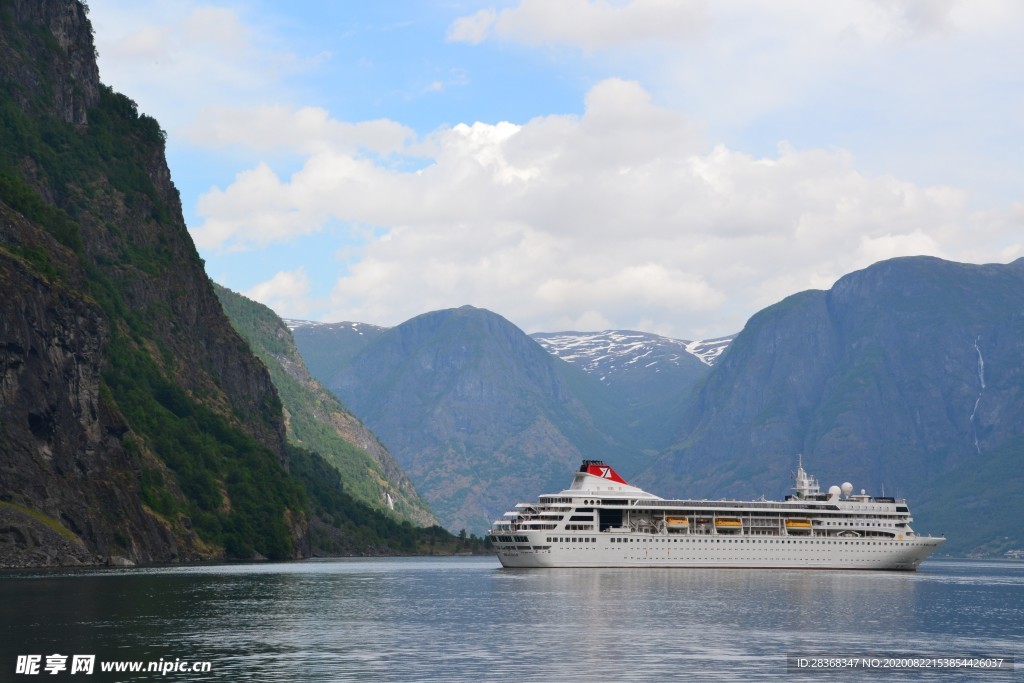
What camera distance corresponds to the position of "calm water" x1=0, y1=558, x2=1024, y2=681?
86000 millimetres

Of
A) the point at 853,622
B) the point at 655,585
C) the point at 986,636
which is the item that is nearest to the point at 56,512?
the point at 655,585

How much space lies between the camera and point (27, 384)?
198375 mm

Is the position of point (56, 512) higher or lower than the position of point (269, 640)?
higher

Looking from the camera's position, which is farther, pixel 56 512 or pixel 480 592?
pixel 56 512

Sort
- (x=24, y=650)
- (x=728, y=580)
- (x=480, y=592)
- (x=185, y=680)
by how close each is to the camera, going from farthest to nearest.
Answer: (x=728, y=580), (x=480, y=592), (x=24, y=650), (x=185, y=680)

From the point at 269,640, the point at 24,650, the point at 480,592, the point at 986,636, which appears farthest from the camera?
the point at 480,592

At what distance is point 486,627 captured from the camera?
112375mm

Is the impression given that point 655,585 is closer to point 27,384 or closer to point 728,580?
point 728,580

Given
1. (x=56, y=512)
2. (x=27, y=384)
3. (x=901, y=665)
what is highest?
(x=27, y=384)

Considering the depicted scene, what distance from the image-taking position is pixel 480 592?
16250cm

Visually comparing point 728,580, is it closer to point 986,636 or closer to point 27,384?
point 986,636

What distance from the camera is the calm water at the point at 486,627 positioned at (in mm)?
86000

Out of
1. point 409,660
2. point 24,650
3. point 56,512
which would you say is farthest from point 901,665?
point 56,512

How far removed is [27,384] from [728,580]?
10401 cm
